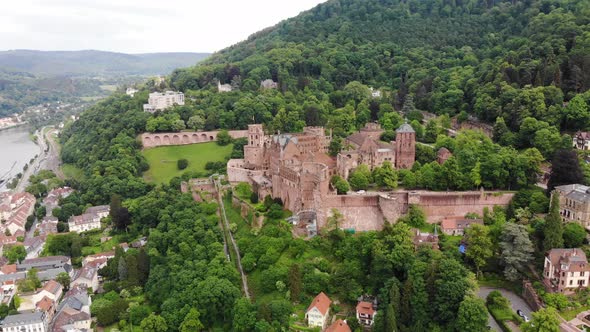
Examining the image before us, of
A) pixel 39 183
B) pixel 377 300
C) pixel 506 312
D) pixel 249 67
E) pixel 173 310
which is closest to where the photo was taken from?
pixel 506 312

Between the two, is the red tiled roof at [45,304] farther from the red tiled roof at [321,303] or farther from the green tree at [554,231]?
the green tree at [554,231]

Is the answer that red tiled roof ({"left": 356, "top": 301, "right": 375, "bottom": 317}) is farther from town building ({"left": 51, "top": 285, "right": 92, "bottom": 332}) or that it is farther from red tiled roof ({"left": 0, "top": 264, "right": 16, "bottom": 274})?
red tiled roof ({"left": 0, "top": 264, "right": 16, "bottom": 274})

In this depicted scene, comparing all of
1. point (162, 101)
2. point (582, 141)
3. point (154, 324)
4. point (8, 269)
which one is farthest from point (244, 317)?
point (162, 101)

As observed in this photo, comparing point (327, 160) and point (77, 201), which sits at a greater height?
point (327, 160)

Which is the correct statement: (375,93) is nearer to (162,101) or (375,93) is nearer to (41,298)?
(162,101)

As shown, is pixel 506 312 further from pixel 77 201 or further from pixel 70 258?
pixel 77 201

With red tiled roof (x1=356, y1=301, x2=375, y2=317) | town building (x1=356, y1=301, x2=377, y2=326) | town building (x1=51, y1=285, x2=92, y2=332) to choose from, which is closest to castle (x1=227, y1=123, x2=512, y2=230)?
red tiled roof (x1=356, y1=301, x2=375, y2=317)

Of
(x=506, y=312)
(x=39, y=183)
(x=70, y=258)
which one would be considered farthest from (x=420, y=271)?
(x=39, y=183)
